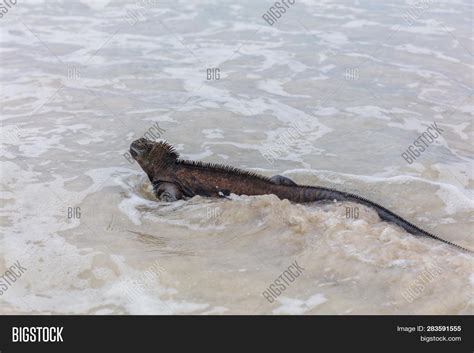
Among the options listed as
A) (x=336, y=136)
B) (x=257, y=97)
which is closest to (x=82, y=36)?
(x=257, y=97)

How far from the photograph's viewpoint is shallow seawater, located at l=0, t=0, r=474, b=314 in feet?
17.0

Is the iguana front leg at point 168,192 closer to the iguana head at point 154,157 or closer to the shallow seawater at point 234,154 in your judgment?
the shallow seawater at point 234,154

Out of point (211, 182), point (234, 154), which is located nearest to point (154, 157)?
point (211, 182)

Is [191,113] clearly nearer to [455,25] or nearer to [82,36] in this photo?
[82,36]

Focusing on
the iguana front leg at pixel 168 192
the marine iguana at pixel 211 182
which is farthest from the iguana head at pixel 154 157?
the iguana front leg at pixel 168 192

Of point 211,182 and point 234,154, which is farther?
point 234,154

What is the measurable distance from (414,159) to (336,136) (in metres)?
1.41

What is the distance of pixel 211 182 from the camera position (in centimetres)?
717

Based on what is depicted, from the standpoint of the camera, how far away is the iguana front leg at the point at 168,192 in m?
7.11

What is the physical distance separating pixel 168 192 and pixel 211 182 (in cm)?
55

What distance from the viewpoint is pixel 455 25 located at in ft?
52.4

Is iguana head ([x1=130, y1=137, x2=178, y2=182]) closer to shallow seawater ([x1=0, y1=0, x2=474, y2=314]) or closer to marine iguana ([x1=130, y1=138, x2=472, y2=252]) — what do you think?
marine iguana ([x1=130, y1=138, x2=472, y2=252])

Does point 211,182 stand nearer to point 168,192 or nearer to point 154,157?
point 168,192

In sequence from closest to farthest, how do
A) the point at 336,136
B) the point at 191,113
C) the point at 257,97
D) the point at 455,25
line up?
the point at 336,136 → the point at 191,113 → the point at 257,97 → the point at 455,25
